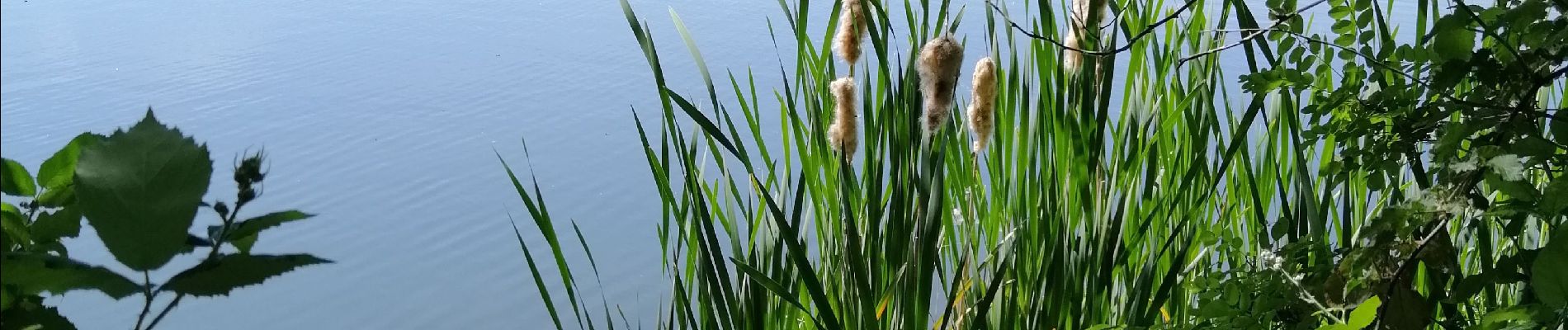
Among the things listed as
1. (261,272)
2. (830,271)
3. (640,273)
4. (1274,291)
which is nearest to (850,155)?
(830,271)

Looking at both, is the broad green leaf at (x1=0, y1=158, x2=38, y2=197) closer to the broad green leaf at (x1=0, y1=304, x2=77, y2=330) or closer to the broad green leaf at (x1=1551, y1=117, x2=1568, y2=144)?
the broad green leaf at (x1=0, y1=304, x2=77, y2=330)

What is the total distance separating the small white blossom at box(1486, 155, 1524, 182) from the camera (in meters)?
0.56

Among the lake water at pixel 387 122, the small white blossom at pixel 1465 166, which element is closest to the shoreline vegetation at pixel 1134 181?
the small white blossom at pixel 1465 166

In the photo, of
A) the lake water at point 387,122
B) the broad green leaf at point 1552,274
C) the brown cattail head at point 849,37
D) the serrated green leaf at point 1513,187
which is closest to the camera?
the broad green leaf at point 1552,274

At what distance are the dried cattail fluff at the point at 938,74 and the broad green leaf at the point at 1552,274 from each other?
49 centimetres

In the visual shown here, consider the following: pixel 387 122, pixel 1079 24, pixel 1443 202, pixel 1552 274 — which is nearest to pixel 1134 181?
pixel 1079 24

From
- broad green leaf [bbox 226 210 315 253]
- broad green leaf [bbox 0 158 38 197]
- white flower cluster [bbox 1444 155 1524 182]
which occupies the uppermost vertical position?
broad green leaf [bbox 0 158 38 197]

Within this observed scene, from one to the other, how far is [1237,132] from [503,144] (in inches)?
77.8

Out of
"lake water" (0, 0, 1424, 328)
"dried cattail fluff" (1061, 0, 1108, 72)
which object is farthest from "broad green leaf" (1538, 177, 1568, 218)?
"lake water" (0, 0, 1424, 328)

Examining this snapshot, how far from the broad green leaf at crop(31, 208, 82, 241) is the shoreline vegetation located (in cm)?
50

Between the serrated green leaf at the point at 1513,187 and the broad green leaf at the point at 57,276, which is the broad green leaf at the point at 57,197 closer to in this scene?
the broad green leaf at the point at 57,276

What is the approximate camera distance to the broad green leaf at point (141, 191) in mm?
263

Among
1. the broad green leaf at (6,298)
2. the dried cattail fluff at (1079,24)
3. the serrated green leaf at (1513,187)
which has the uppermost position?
the dried cattail fluff at (1079,24)

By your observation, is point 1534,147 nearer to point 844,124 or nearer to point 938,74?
point 938,74
